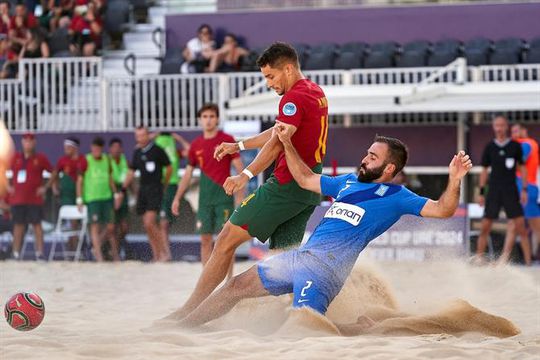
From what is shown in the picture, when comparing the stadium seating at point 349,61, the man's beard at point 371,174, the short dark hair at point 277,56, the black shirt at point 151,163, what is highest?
the short dark hair at point 277,56

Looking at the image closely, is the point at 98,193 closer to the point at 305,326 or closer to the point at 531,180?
the point at 531,180

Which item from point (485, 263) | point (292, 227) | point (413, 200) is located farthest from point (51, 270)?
point (413, 200)

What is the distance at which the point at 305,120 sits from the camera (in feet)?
24.6

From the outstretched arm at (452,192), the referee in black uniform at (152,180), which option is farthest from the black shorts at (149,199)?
the outstretched arm at (452,192)

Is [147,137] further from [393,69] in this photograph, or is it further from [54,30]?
[54,30]

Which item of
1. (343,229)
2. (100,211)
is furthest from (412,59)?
(343,229)

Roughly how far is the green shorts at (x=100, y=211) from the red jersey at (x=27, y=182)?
815mm

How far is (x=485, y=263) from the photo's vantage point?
12.0m

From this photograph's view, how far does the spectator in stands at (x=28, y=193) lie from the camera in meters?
16.8

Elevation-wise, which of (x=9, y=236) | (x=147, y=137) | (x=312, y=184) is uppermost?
(x=312, y=184)

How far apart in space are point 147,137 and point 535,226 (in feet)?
16.9

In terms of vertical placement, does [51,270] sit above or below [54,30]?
below

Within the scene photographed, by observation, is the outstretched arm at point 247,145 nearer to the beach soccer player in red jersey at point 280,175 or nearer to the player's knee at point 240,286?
the beach soccer player in red jersey at point 280,175

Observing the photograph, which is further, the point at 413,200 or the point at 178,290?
the point at 178,290
